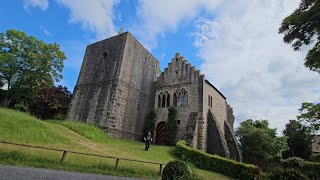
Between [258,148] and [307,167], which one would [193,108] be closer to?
[258,148]

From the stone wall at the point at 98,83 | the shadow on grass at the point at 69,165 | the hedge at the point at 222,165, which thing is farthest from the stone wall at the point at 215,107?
the shadow on grass at the point at 69,165

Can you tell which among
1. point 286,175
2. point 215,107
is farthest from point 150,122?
point 286,175

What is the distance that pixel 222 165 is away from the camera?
16156 millimetres

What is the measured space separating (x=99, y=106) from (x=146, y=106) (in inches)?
262

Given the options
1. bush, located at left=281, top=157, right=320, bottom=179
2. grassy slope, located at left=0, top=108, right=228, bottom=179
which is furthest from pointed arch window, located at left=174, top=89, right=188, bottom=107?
bush, located at left=281, top=157, right=320, bottom=179

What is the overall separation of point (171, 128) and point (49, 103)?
14.8 m

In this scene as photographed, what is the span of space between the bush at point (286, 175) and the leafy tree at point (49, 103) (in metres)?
23.1

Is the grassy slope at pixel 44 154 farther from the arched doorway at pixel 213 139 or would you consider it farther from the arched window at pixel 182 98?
the arched window at pixel 182 98

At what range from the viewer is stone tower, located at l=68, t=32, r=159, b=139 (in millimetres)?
22375

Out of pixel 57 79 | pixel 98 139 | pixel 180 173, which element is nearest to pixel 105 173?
pixel 180 173

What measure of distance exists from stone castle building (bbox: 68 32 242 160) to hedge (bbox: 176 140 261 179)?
3.56 m

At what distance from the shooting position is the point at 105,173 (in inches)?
371

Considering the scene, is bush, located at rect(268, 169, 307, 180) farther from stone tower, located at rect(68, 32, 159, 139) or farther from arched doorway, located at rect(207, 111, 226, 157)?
stone tower, located at rect(68, 32, 159, 139)

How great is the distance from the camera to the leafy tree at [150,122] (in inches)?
1006
